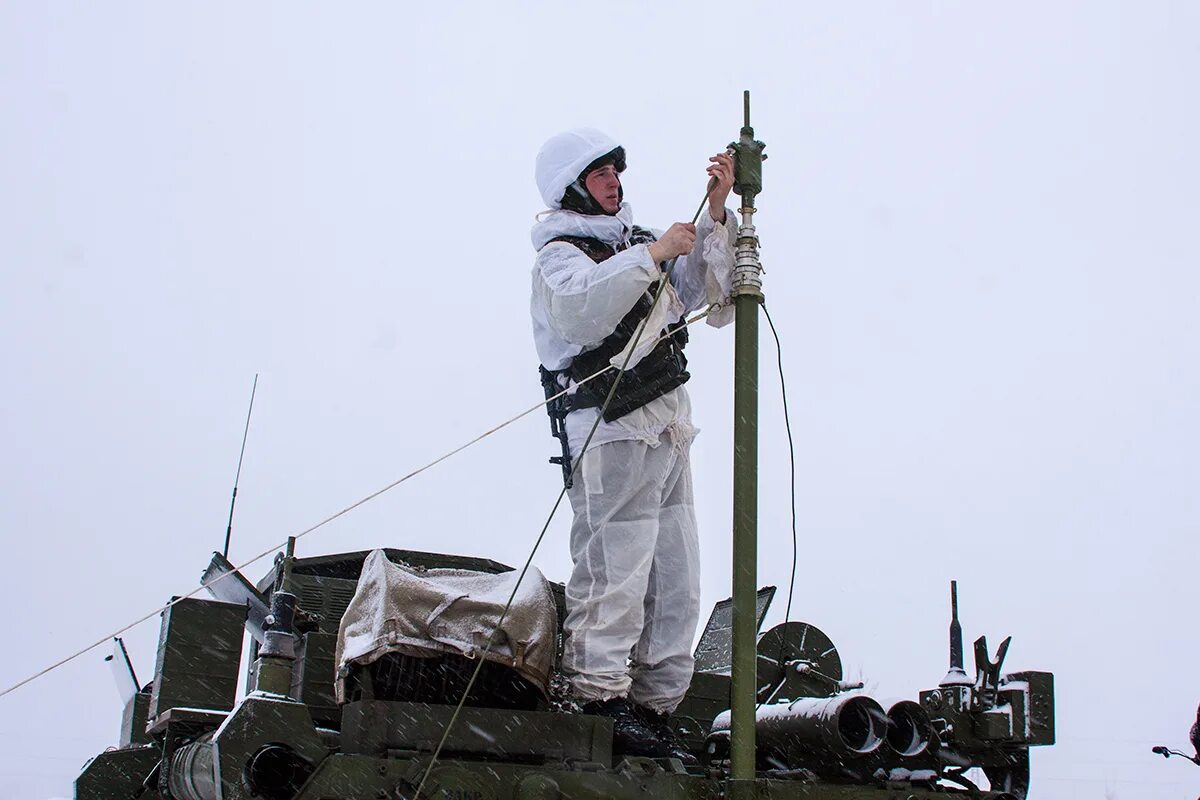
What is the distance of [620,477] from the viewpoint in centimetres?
451

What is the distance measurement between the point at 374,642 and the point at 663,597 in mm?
1106

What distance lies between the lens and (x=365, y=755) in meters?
3.71

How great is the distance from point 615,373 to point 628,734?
1201mm

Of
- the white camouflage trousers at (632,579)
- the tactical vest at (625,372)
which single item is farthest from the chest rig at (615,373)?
the white camouflage trousers at (632,579)

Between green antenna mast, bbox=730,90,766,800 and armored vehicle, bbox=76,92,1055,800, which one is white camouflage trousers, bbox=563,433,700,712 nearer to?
armored vehicle, bbox=76,92,1055,800

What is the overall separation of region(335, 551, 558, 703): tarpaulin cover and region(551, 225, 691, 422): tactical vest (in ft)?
2.29

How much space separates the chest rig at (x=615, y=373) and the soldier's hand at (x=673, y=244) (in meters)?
0.29

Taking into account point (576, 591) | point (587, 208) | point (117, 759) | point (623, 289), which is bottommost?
point (117, 759)

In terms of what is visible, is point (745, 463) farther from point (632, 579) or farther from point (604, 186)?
point (604, 186)

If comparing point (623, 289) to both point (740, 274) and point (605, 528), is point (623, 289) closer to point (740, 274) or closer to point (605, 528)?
point (740, 274)

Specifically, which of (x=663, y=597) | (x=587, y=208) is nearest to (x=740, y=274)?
(x=587, y=208)

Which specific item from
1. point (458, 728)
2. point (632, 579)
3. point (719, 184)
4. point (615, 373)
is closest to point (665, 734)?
point (632, 579)

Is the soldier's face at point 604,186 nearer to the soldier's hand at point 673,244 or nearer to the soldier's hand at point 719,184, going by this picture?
the soldier's hand at point 719,184

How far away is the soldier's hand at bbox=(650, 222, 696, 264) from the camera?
4.25 metres
